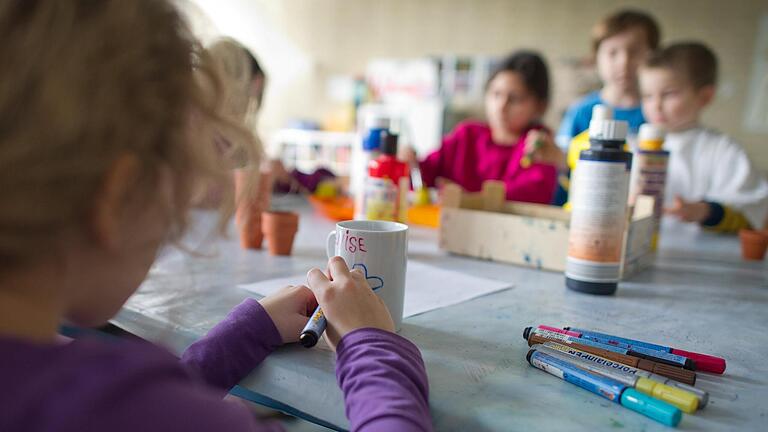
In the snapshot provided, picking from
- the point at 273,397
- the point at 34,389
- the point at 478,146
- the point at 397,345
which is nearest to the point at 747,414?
the point at 397,345

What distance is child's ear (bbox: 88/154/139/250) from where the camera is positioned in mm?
366

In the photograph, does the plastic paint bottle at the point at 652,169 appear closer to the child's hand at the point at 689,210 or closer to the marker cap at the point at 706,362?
the child's hand at the point at 689,210

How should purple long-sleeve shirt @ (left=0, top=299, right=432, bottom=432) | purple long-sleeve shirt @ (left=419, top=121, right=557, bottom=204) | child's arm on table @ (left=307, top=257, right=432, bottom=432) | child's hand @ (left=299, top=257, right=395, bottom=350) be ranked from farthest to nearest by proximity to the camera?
purple long-sleeve shirt @ (left=419, top=121, right=557, bottom=204)
child's hand @ (left=299, top=257, right=395, bottom=350)
child's arm on table @ (left=307, top=257, right=432, bottom=432)
purple long-sleeve shirt @ (left=0, top=299, right=432, bottom=432)

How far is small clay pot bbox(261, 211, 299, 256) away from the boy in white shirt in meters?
1.14

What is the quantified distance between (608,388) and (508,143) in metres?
1.36

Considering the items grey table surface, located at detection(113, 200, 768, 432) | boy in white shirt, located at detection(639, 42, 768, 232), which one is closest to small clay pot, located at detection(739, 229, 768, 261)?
grey table surface, located at detection(113, 200, 768, 432)

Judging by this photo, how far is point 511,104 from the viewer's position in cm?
171

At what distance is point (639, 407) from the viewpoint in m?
0.47

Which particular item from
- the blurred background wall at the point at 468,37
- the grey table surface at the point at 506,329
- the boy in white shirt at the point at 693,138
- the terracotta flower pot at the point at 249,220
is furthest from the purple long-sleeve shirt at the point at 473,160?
the blurred background wall at the point at 468,37

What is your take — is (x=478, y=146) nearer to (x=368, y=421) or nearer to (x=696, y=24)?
(x=368, y=421)

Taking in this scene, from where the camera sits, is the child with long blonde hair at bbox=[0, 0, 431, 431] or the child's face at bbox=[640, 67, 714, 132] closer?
the child with long blonde hair at bbox=[0, 0, 431, 431]

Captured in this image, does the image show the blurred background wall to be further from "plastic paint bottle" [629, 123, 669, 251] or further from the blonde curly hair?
the blonde curly hair

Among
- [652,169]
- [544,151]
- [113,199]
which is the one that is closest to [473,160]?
[544,151]

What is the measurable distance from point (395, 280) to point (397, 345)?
0.14m
